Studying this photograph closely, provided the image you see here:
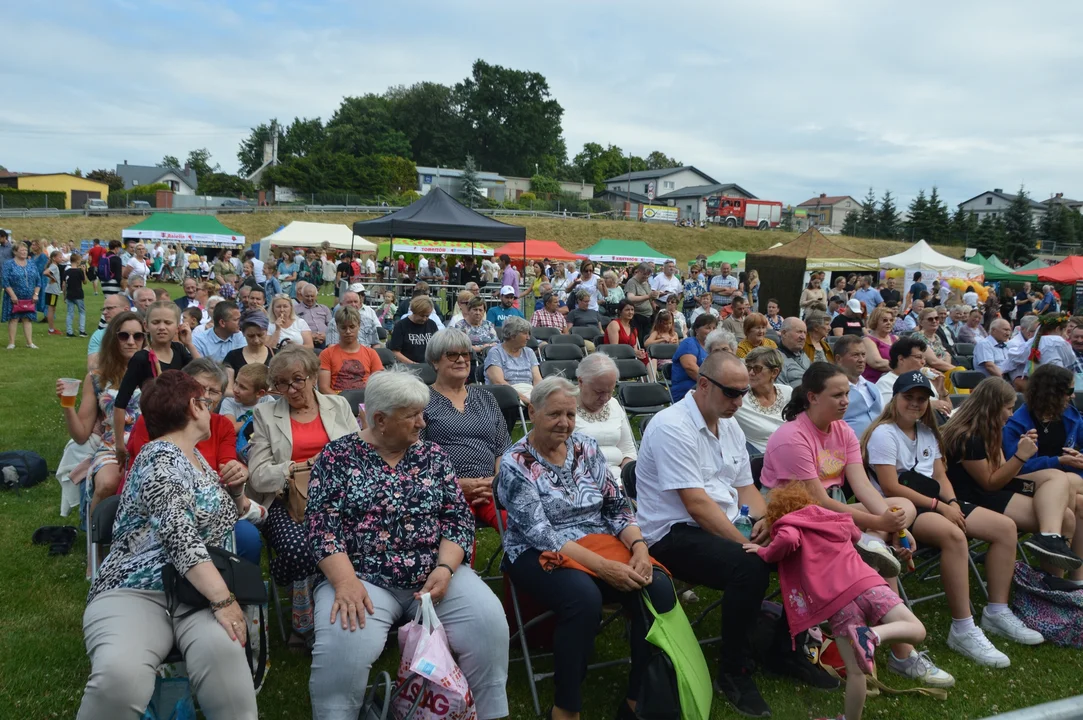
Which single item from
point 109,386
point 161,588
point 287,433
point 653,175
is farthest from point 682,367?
point 653,175

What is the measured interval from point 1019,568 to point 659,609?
253cm

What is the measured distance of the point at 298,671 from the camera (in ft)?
11.5

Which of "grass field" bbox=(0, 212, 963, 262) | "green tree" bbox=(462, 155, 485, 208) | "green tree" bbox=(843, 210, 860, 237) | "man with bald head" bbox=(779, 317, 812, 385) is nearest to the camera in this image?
"man with bald head" bbox=(779, 317, 812, 385)

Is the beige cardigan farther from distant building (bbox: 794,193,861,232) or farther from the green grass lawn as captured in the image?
distant building (bbox: 794,193,861,232)

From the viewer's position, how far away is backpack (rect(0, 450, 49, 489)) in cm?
556

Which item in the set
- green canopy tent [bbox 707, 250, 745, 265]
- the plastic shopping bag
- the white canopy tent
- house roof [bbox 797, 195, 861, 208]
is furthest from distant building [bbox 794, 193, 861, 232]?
the plastic shopping bag

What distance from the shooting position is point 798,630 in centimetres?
331

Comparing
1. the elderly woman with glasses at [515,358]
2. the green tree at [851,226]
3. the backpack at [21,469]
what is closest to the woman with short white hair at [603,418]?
the elderly woman with glasses at [515,358]

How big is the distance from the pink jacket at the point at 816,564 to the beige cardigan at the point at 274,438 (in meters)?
2.33

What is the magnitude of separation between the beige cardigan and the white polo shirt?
5.46ft

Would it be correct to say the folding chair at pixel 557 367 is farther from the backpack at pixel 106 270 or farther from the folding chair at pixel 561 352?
the backpack at pixel 106 270

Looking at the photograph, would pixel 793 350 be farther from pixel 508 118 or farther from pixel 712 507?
pixel 508 118

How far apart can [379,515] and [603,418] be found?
2098mm

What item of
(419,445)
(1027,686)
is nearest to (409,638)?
(419,445)
